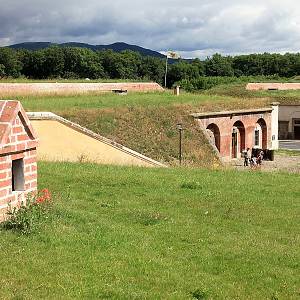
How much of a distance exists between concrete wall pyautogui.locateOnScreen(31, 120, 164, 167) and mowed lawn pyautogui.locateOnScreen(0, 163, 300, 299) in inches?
318

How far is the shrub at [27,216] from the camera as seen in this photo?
7.62 meters

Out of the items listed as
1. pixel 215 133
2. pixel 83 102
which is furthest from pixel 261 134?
pixel 83 102

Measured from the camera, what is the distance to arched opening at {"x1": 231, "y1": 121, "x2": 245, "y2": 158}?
34.7 metres

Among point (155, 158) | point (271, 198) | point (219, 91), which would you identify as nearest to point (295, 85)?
point (219, 91)

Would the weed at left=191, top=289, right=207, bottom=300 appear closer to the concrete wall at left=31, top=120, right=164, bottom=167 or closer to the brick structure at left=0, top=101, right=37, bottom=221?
the brick structure at left=0, top=101, right=37, bottom=221

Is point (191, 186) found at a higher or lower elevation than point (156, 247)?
higher

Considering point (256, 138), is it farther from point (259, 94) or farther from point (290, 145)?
point (259, 94)

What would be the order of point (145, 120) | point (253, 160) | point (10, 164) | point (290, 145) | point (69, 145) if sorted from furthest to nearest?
point (290, 145)
point (253, 160)
point (145, 120)
point (69, 145)
point (10, 164)

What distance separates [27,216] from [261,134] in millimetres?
32119

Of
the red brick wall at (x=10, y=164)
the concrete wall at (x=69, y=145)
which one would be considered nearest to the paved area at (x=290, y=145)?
the concrete wall at (x=69, y=145)

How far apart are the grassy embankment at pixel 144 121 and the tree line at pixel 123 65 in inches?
1250

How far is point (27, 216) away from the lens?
303 inches

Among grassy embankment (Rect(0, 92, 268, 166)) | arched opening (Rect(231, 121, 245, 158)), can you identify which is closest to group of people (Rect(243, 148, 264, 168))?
Answer: grassy embankment (Rect(0, 92, 268, 166))

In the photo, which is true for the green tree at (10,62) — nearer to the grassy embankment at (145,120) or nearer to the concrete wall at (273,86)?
the concrete wall at (273,86)
